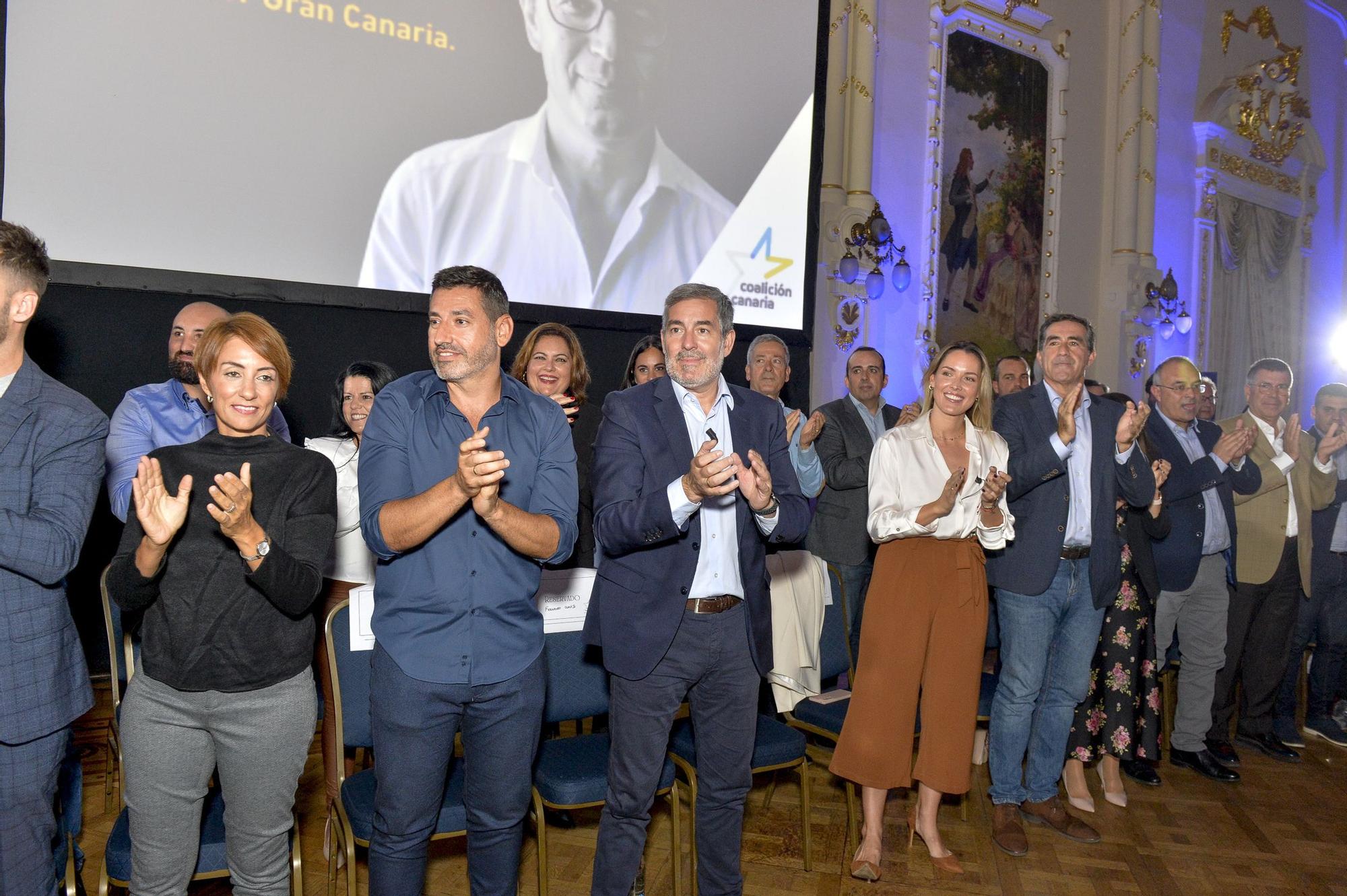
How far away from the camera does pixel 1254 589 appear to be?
4.37 metres

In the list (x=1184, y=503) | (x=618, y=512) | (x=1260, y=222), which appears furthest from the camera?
(x=1260, y=222)

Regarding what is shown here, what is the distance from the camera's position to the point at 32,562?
1.67 m

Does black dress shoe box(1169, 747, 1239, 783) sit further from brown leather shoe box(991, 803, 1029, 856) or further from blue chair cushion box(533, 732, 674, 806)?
blue chair cushion box(533, 732, 674, 806)

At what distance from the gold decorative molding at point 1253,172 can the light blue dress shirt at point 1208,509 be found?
771cm

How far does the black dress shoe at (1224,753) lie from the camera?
4184 millimetres

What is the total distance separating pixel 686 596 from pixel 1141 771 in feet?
9.31

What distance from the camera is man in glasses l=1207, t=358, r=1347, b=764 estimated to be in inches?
170

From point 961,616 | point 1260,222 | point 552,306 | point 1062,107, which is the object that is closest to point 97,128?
point 552,306

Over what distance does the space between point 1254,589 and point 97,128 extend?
18.6ft

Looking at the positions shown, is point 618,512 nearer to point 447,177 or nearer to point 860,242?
point 447,177

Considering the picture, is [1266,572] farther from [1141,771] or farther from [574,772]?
[574,772]

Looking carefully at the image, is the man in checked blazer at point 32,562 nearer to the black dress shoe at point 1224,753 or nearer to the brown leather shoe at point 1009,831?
the brown leather shoe at point 1009,831

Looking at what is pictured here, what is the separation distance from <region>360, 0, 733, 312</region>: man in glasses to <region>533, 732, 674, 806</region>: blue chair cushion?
2679 mm

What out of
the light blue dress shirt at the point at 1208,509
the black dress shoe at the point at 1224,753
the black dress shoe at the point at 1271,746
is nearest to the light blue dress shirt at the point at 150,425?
the light blue dress shirt at the point at 1208,509
